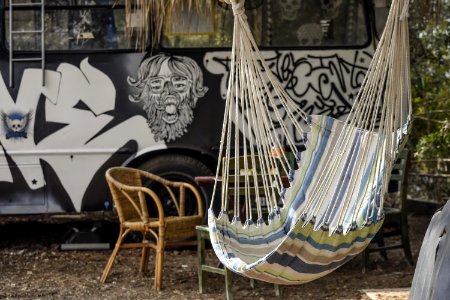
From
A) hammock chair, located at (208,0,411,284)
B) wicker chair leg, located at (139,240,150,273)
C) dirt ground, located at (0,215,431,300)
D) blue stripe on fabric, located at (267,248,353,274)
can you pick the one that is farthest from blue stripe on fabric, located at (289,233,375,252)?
wicker chair leg, located at (139,240,150,273)

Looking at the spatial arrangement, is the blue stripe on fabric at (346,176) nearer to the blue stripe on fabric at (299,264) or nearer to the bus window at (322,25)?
the blue stripe on fabric at (299,264)

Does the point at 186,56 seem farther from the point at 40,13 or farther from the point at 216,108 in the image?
the point at 40,13

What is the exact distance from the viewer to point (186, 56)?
841 cm

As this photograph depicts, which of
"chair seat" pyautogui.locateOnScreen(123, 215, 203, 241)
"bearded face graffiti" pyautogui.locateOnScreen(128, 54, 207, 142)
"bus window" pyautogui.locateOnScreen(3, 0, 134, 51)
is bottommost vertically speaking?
"chair seat" pyautogui.locateOnScreen(123, 215, 203, 241)

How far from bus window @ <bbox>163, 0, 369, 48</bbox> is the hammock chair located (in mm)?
2092

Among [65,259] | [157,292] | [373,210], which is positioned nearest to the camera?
[373,210]

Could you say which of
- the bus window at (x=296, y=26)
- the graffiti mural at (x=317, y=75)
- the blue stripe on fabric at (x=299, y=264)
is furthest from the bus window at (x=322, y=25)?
the blue stripe on fabric at (x=299, y=264)

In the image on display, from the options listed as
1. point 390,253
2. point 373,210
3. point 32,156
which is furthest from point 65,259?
point 373,210

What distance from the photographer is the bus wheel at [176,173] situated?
8398 millimetres

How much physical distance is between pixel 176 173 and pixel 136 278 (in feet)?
4.69

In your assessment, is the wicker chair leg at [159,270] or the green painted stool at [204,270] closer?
the green painted stool at [204,270]

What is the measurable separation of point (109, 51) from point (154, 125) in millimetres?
756

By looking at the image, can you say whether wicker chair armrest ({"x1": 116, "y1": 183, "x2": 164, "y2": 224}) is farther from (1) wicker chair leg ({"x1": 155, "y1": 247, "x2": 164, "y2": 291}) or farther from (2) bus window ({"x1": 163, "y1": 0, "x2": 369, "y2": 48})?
(2) bus window ({"x1": 163, "y1": 0, "x2": 369, "y2": 48})

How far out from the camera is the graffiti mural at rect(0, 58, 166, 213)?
27.3 ft
